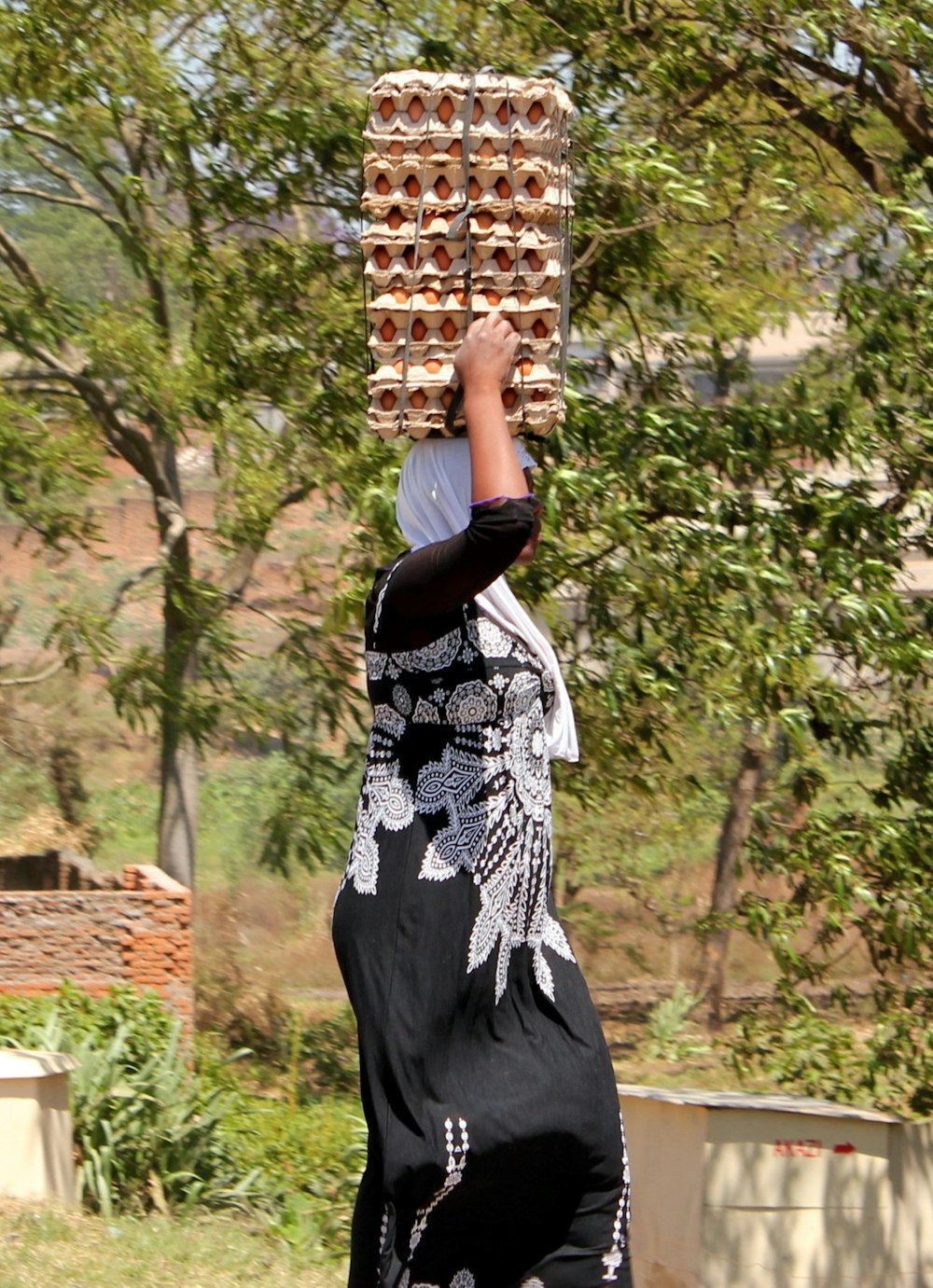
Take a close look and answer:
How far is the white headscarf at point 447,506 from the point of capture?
229 cm

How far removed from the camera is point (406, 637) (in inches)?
88.3

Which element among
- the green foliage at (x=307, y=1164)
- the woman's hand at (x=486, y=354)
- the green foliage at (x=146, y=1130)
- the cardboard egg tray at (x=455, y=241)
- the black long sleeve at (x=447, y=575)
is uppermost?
the cardboard egg tray at (x=455, y=241)

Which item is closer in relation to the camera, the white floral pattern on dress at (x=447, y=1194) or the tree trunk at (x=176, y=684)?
the white floral pattern on dress at (x=447, y=1194)

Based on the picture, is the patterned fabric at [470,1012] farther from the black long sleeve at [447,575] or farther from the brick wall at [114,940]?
the brick wall at [114,940]

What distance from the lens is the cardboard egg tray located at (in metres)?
2.35

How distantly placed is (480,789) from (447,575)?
348mm

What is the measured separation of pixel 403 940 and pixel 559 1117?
32 centimetres

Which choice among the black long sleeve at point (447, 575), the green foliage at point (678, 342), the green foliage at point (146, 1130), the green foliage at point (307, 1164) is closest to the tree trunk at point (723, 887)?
the green foliage at point (678, 342)

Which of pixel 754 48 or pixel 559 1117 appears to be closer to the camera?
pixel 559 1117

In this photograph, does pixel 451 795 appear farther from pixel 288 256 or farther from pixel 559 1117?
pixel 288 256

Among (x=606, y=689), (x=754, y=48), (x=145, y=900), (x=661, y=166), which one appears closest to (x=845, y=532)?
(x=606, y=689)

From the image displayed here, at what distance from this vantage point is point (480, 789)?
2.27 m

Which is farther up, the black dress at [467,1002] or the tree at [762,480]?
the tree at [762,480]

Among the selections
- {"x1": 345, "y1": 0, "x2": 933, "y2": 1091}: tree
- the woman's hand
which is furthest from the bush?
the woman's hand
